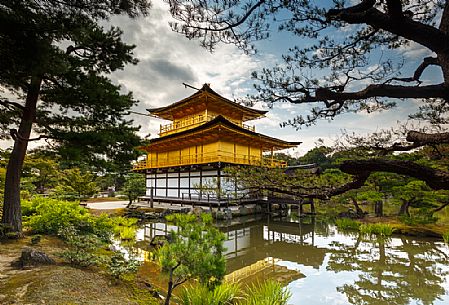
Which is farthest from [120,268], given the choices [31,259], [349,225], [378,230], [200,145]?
[200,145]

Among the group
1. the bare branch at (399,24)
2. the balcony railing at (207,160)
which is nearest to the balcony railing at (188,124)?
the balcony railing at (207,160)

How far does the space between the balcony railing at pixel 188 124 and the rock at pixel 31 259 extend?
531 inches

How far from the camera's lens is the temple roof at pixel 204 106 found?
56.2 ft

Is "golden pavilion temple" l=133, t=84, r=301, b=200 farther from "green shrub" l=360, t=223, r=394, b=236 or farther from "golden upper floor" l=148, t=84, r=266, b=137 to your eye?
"green shrub" l=360, t=223, r=394, b=236

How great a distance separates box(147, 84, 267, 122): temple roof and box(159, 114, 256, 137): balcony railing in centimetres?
67

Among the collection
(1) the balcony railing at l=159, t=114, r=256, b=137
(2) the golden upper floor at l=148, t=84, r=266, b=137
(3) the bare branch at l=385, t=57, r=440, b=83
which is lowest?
(3) the bare branch at l=385, t=57, r=440, b=83

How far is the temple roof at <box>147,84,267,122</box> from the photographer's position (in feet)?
56.2

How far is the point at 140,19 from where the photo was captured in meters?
3.28

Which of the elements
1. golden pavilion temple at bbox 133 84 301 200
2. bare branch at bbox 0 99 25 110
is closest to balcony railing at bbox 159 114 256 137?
golden pavilion temple at bbox 133 84 301 200

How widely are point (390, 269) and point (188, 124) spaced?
15651 mm

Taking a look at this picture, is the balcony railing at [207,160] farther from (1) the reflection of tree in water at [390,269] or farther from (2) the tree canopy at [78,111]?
(2) the tree canopy at [78,111]

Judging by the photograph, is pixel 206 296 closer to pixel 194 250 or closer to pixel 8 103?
pixel 194 250

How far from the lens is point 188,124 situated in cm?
1916

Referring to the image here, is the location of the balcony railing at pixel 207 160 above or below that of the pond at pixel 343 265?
above
